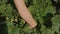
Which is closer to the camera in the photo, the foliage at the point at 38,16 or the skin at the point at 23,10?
the skin at the point at 23,10

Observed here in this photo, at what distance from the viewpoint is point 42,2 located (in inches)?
116

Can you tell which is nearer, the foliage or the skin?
the skin

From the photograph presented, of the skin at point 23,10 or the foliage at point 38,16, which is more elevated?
the skin at point 23,10

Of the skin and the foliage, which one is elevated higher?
the skin

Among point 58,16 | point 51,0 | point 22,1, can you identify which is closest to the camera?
point 22,1

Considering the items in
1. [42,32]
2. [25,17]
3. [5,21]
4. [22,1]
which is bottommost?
[42,32]

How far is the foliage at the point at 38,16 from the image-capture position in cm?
280

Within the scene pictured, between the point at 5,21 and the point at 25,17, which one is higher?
the point at 25,17

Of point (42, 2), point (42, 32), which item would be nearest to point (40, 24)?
point (42, 32)

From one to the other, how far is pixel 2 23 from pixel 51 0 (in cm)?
71

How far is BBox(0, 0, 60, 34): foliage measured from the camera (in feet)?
9.18

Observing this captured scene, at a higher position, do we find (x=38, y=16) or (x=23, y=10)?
(x=23, y=10)

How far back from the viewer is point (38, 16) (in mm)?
2861

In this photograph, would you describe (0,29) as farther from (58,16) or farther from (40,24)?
(58,16)
